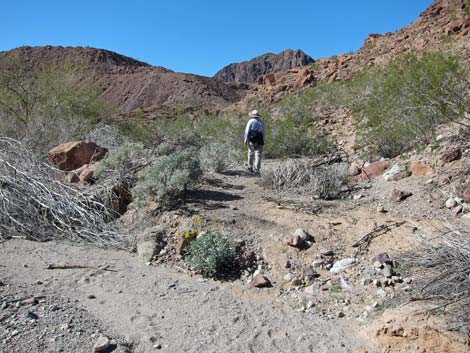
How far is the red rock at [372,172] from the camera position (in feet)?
23.5

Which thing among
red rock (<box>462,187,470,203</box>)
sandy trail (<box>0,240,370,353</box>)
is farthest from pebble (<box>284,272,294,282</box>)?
red rock (<box>462,187,470,203</box>)

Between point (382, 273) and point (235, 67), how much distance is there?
269 feet

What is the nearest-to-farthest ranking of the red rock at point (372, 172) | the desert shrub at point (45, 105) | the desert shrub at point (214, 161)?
the red rock at point (372, 172) < the desert shrub at point (214, 161) < the desert shrub at point (45, 105)

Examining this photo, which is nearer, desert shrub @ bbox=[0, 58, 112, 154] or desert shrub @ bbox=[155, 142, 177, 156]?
desert shrub @ bbox=[155, 142, 177, 156]

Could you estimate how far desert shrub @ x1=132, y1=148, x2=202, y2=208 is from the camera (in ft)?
19.8

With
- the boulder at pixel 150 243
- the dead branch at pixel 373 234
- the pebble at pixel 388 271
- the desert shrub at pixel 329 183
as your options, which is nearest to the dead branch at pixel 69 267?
the boulder at pixel 150 243

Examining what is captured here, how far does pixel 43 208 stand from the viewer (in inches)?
230

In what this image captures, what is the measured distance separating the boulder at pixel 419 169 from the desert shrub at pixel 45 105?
27.9 feet

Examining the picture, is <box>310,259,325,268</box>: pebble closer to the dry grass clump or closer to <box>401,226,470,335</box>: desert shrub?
<box>401,226,470,335</box>: desert shrub

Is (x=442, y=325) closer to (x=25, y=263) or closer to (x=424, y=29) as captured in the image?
(x=25, y=263)

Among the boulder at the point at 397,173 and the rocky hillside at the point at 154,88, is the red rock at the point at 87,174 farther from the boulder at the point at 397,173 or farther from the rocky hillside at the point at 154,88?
the rocky hillside at the point at 154,88

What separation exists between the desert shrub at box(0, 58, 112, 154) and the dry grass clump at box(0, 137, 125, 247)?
491 centimetres

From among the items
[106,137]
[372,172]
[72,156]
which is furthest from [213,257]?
[106,137]

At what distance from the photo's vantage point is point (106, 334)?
3410 millimetres
